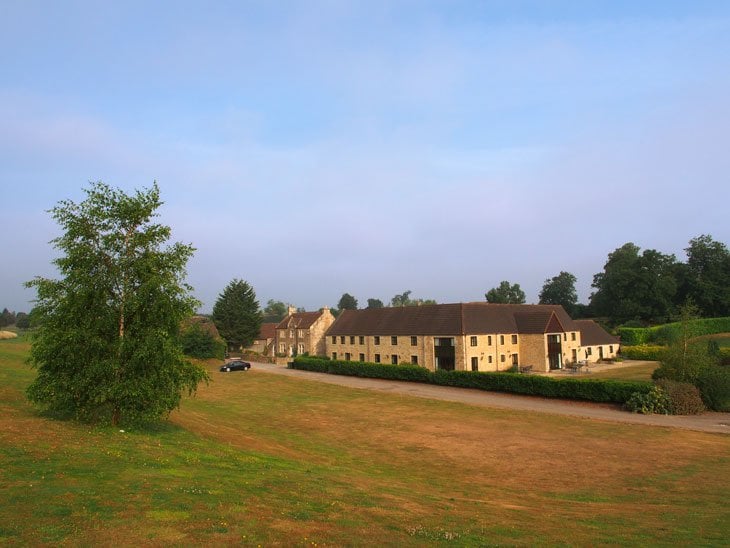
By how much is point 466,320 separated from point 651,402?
20.8 meters

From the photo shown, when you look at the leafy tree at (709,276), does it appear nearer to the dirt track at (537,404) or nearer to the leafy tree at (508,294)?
the leafy tree at (508,294)

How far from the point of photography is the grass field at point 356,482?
29.6ft

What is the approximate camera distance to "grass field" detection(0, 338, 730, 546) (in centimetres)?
903

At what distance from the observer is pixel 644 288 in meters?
84.3

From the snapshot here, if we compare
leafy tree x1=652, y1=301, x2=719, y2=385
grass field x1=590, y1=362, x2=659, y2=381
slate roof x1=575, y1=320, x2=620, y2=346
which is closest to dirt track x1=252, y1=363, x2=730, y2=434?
leafy tree x1=652, y1=301, x2=719, y2=385

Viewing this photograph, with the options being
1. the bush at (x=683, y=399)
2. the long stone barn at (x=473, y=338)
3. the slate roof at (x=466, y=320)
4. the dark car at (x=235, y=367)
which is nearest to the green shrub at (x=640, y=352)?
the long stone barn at (x=473, y=338)

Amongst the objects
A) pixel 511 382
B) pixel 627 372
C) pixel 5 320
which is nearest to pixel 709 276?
pixel 627 372

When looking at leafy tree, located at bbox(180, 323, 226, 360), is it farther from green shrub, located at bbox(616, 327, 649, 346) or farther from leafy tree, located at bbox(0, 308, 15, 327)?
leafy tree, located at bbox(0, 308, 15, 327)

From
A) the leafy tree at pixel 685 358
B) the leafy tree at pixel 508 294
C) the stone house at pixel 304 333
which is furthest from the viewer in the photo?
the leafy tree at pixel 508 294

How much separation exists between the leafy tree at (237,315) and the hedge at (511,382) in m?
28.2

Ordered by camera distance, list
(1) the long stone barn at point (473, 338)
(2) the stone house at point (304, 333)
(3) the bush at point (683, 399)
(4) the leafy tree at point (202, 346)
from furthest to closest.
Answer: (2) the stone house at point (304, 333)
(4) the leafy tree at point (202, 346)
(1) the long stone barn at point (473, 338)
(3) the bush at point (683, 399)

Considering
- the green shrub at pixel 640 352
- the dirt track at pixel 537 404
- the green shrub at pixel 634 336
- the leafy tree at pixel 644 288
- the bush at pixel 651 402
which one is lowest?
the dirt track at pixel 537 404

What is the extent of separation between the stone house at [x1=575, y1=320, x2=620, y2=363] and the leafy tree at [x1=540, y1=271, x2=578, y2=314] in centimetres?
5817

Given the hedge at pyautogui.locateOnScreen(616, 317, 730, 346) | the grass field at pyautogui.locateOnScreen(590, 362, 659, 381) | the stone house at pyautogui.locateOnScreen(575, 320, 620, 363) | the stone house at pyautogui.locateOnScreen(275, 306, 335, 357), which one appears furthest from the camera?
the stone house at pyautogui.locateOnScreen(275, 306, 335, 357)
